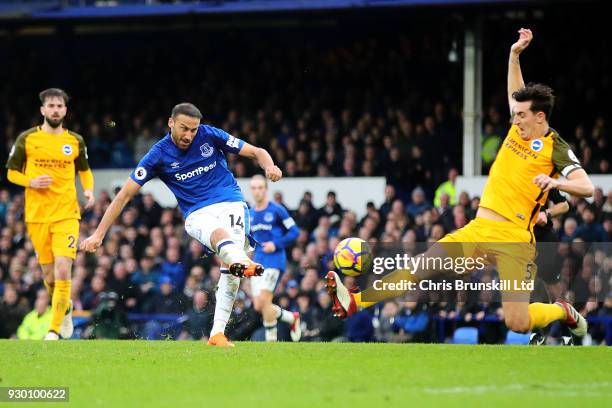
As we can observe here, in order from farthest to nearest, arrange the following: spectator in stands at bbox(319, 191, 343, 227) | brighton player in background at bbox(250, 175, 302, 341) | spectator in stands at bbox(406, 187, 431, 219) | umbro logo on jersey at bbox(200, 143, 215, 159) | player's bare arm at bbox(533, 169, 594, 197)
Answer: spectator in stands at bbox(319, 191, 343, 227), spectator in stands at bbox(406, 187, 431, 219), brighton player in background at bbox(250, 175, 302, 341), umbro logo on jersey at bbox(200, 143, 215, 159), player's bare arm at bbox(533, 169, 594, 197)

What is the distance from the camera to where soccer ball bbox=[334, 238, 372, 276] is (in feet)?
36.2

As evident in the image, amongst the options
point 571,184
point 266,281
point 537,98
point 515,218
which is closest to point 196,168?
point 515,218

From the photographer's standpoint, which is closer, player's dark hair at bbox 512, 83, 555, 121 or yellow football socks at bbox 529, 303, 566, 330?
A: player's dark hair at bbox 512, 83, 555, 121

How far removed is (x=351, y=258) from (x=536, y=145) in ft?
6.27

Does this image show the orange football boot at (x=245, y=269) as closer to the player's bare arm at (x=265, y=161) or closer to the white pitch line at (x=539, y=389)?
the player's bare arm at (x=265, y=161)

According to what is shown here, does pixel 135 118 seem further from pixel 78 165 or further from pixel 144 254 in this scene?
pixel 78 165

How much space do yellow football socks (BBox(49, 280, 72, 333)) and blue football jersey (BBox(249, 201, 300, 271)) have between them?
357 centimetres

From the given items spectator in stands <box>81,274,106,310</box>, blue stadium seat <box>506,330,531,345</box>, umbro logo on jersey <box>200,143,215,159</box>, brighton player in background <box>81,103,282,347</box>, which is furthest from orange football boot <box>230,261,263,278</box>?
spectator in stands <box>81,274,106,310</box>

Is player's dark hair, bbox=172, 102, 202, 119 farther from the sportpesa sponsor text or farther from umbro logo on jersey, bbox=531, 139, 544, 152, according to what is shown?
umbro logo on jersey, bbox=531, 139, 544, 152

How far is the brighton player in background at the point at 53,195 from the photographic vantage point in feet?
46.5

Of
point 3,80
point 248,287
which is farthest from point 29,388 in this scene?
point 3,80

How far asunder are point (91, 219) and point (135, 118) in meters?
4.35

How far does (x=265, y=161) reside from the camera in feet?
37.6

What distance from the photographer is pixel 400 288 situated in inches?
419
